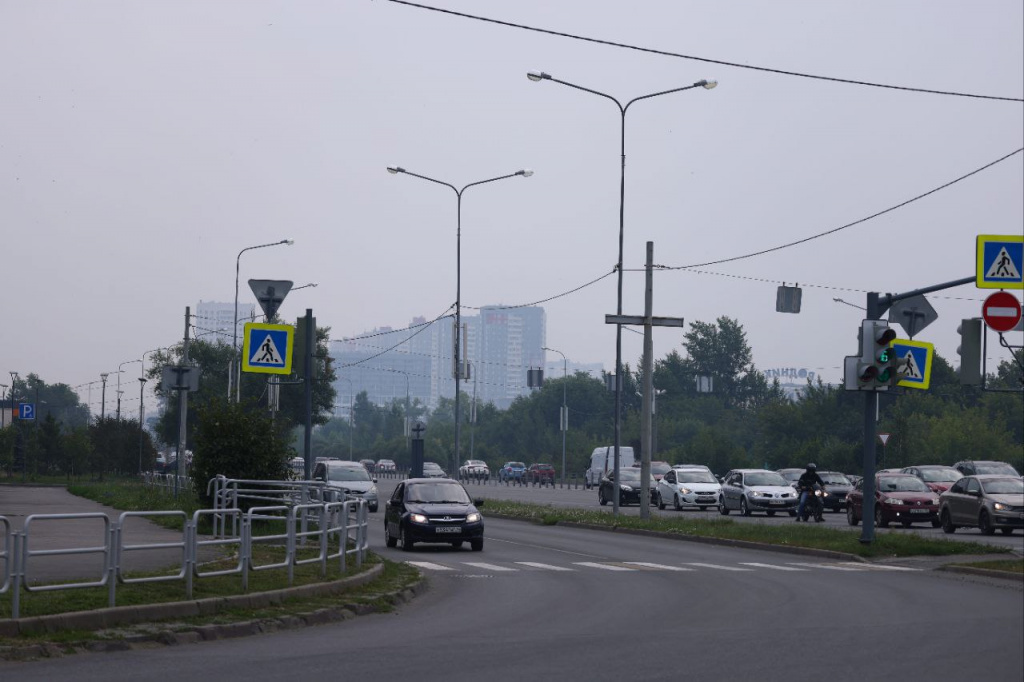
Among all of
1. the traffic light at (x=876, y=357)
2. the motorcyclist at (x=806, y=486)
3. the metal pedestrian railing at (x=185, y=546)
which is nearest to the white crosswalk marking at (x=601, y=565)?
the metal pedestrian railing at (x=185, y=546)

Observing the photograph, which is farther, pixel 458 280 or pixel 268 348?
pixel 458 280

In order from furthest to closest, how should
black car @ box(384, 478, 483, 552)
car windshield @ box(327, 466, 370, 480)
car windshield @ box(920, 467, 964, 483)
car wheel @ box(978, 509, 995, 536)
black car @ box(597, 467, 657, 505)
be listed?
black car @ box(597, 467, 657, 505), car windshield @ box(920, 467, 964, 483), car windshield @ box(327, 466, 370, 480), car wheel @ box(978, 509, 995, 536), black car @ box(384, 478, 483, 552)

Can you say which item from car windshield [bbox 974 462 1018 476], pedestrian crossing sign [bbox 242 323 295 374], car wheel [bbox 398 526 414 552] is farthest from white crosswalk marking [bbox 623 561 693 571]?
car windshield [bbox 974 462 1018 476]

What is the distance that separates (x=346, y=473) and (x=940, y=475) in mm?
19963

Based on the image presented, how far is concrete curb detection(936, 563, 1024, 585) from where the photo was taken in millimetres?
21106

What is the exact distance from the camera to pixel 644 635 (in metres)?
13.9

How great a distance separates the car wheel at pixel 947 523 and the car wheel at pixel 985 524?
3.03 ft

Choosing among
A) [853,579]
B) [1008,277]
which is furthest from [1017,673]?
[1008,277]

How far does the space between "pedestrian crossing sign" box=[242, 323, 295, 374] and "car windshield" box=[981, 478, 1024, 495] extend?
63.4ft

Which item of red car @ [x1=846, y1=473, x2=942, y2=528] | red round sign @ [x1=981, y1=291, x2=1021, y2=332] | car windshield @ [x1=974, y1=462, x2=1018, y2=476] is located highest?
red round sign @ [x1=981, y1=291, x2=1021, y2=332]

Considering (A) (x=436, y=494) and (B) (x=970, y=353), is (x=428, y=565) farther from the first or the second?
(B) (x=970, y=353)

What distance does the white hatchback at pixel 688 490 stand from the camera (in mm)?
51875

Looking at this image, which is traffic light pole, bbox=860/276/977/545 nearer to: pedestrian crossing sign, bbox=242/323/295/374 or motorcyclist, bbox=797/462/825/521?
pedestrian crossing sign, bbox=242/323/295/374

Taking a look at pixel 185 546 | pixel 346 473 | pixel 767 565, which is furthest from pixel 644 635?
pixel 346 473
